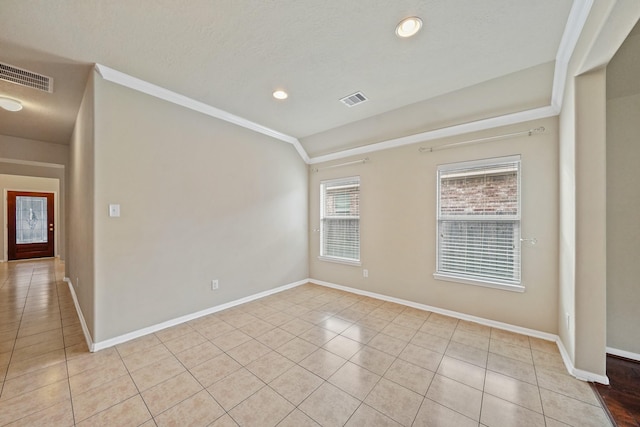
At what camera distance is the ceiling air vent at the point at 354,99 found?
114 inches

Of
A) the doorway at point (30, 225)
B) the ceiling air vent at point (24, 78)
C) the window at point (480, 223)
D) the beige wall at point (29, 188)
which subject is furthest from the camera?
the doorway at point (30, 225)

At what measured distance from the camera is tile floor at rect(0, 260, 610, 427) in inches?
64.4

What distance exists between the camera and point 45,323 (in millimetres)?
2984

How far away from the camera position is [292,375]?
2.05m

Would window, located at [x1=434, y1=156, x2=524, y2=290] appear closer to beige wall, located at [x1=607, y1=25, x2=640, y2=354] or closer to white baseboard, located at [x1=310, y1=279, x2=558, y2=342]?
white baseboard, located at [x1=310, y1=279, x2=558, y2=342]

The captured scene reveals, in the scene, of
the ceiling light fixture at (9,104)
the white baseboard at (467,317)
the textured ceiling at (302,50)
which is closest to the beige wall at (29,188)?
the ceiling light fixture at (9,104)


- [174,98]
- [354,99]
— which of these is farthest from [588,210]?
[174,98]

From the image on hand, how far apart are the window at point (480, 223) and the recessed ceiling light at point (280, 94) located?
223 centimetres

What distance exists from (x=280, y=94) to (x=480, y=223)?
2.95 meters

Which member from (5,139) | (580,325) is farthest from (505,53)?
(5,139)

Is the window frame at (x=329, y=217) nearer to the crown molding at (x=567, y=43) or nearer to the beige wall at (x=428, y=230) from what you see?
the beige wall at (x=428, y=230)

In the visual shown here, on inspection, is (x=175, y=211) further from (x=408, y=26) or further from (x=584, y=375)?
(x=584, y=375)

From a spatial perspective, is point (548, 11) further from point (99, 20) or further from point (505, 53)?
point (99, 20)

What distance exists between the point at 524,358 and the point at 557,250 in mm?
1173
